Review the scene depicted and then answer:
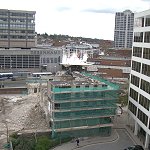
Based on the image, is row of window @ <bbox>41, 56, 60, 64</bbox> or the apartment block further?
the apartment block

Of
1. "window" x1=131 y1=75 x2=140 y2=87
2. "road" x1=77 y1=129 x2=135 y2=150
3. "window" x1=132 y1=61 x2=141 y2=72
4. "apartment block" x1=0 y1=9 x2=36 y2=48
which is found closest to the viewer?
"road" x1=77 y1=129 x2=135 y2=150

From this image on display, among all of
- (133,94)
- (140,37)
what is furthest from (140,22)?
(133,94)

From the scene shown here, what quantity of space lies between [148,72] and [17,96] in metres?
34.5

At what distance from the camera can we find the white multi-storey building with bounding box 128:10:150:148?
36.9 meters

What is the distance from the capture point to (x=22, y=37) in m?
93.8

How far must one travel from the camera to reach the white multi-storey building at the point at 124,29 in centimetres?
18925

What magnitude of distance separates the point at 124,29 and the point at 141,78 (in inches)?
6197

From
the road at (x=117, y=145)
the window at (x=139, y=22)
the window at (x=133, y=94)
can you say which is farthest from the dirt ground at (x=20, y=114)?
the window at (x=139, y=22)

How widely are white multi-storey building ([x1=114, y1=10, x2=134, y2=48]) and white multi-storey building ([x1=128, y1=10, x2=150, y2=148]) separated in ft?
492

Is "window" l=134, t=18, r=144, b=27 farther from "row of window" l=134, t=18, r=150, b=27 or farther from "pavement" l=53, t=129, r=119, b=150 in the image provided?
"pavement" l=53, t=129, r=119, b=150

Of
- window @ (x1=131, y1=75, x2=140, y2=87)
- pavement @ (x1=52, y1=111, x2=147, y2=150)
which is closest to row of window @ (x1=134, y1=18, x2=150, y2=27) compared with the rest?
window @ (x1=131, y1=75, x2=140, y2=87)

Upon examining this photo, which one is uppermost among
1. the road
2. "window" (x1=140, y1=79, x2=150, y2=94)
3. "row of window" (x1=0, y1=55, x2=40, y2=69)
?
"row of window" (x1=0, y1=55, x2=40, y2=69)

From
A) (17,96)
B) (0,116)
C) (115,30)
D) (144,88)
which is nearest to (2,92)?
(17,96)

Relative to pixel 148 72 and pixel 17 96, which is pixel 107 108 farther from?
pixel 17 96
